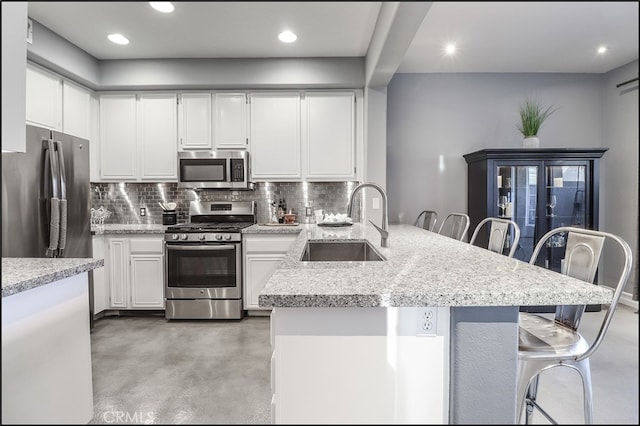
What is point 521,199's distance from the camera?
3430mm

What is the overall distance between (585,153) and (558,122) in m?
0.48

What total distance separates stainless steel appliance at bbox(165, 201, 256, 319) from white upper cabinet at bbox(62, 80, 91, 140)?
113cm

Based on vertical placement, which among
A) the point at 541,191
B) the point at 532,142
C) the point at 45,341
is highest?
the point at 532,142

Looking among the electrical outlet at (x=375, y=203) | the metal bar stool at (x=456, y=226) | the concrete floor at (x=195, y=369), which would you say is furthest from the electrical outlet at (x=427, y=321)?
the electrical outlet at (x=375, y=203)

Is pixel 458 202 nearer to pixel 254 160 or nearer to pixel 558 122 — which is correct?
pixel 558 122

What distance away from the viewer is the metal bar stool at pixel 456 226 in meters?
2.65

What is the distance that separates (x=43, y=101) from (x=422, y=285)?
312 cm

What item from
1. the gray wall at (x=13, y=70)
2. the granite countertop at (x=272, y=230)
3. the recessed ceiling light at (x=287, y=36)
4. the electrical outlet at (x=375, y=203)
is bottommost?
the granite countertop at (x=272, y=230)

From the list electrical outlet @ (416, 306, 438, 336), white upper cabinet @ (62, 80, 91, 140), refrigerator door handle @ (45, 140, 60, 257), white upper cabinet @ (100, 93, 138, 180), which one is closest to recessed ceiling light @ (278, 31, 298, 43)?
electrical outlet @ (416, 306, 438, 336)

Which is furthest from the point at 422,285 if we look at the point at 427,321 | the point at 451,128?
the point at 451,128

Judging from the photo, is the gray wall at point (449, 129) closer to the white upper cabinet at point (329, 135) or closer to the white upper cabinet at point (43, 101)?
the white upper cabinet at point (329, 135)

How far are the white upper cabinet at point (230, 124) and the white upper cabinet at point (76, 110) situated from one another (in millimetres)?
1084

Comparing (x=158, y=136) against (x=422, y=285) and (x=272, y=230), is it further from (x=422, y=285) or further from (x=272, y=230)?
(x=422, y=285)

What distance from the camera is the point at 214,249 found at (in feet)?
10.5
